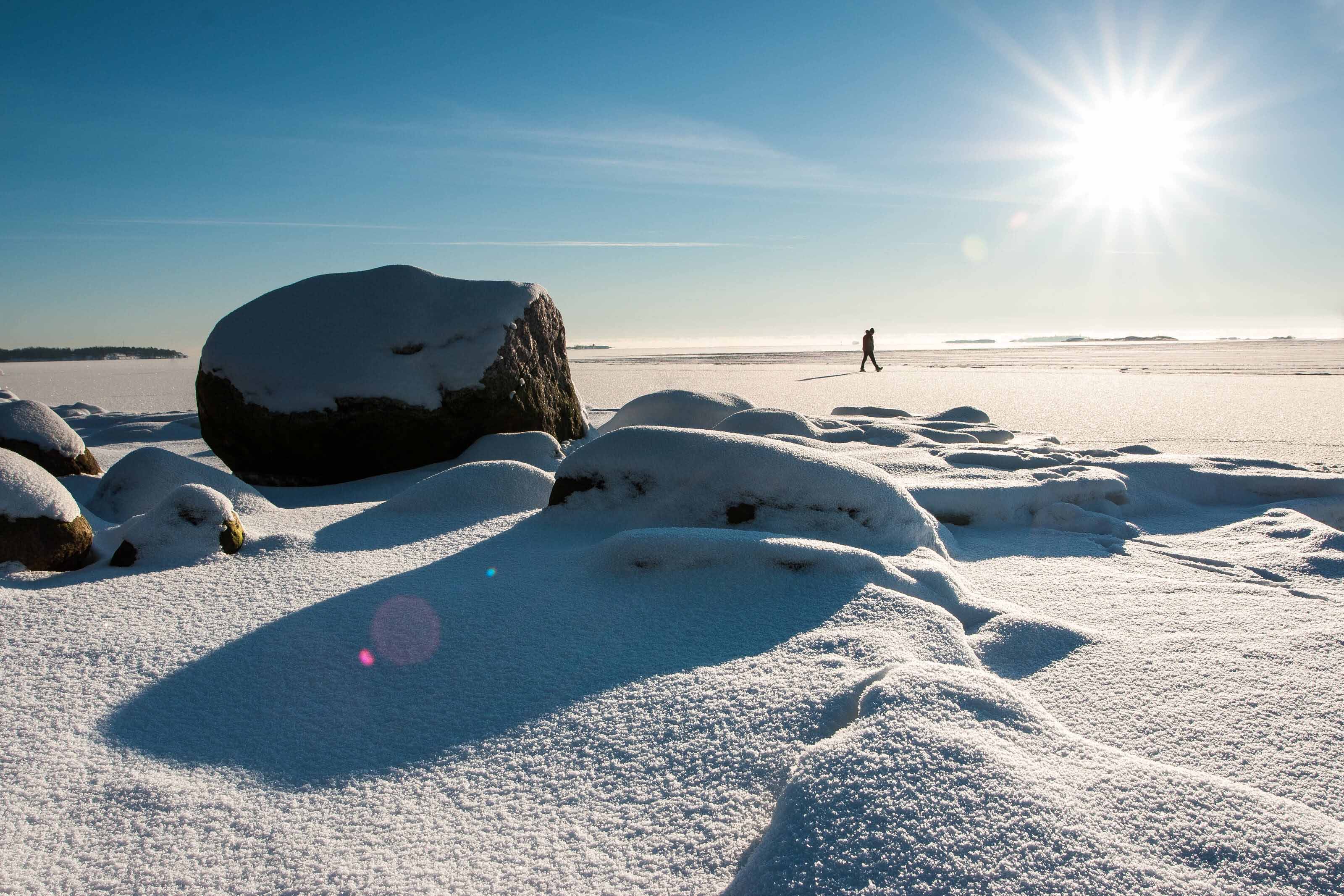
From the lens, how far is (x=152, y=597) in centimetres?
204

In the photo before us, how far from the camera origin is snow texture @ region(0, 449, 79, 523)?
228cm

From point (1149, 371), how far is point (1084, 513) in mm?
11702

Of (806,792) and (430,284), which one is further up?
(430,284)

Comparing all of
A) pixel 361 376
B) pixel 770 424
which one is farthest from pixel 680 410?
pixel 361 376

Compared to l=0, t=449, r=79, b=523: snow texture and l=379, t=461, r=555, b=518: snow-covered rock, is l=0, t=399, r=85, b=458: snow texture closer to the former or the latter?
l=0, t=449, r=79, b=523: snow texture

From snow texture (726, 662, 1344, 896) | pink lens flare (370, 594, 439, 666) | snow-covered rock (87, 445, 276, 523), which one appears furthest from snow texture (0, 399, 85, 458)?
snow texture (726, 662, 1344, 896)

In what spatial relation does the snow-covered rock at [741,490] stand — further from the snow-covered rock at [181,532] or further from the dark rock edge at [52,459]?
the dark rock edge at [52,459]

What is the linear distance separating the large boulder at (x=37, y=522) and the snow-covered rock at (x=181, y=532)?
128mm

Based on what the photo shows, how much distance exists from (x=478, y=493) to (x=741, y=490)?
3.67 feet

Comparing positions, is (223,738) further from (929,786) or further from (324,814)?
→ (929,786)

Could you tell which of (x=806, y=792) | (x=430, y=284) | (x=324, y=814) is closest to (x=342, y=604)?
(x=324, y=814)

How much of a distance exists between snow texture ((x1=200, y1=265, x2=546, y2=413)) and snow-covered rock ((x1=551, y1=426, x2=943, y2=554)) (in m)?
2.03

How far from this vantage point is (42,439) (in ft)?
13.3

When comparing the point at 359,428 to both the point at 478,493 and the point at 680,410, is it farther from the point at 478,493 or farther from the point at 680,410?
the point at 680,410
